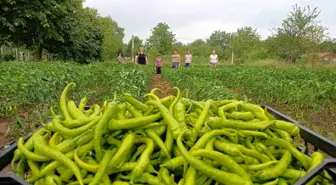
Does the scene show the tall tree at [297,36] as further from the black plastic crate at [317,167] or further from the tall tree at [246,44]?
the black plastic crate at [317,167]

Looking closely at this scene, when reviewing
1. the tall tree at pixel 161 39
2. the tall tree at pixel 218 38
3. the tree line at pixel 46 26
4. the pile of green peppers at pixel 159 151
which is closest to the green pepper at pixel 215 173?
the pile of green peppers at pixel 159 151

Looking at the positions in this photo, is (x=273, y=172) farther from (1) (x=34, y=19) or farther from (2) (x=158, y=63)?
(1) (x=34, y=19)

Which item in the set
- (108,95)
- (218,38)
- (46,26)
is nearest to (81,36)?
(46,26)

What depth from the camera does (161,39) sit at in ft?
194

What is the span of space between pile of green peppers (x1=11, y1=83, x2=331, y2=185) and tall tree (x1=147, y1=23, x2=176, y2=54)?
2180 inches

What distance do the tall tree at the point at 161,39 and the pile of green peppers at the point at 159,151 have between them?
55378 mm

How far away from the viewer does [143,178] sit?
168 cm

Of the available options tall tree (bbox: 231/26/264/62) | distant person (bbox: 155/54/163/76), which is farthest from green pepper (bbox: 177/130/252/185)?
tall tree (bbox: 231/26/264/62)

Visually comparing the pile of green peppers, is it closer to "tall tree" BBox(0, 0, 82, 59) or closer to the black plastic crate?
the black plastic crate

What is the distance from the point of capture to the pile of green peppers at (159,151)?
165 cm

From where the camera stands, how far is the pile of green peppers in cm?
165

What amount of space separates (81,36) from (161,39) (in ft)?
87.8

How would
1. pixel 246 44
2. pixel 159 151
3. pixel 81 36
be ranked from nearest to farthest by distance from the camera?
pixel 159 151, pixel 81 36, pixel 246 44

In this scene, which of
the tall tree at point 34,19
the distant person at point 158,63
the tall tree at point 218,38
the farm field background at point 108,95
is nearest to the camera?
the farm field background at point 108,95
